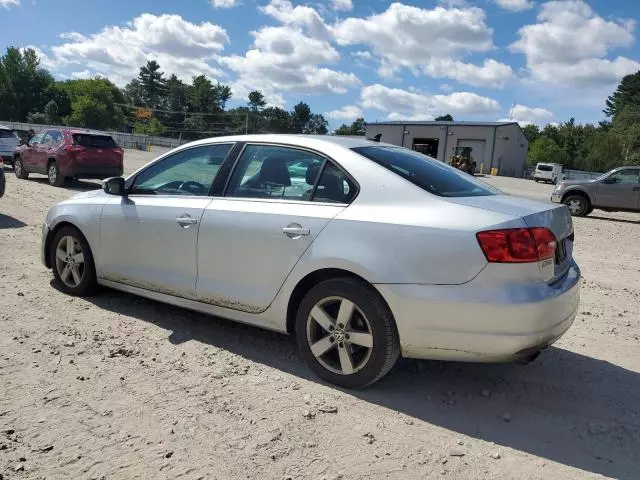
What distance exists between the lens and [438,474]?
261cm

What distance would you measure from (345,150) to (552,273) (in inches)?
61.2

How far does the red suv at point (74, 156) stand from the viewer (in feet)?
47.5

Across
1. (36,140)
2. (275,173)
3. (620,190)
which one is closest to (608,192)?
(620,190)

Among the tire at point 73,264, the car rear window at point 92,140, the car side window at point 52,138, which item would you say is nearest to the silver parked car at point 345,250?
the tire at point 73,264

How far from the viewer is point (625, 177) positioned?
53.6 ft

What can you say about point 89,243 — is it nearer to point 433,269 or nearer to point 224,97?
point 433,269

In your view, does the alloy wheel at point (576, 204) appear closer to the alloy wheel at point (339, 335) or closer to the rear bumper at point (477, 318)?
the rear bumper at point (477, 318)

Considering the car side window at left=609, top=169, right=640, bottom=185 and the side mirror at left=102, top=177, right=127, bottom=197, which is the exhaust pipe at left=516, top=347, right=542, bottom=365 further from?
the car side window at left=609, top=169, right=640, bottom=185

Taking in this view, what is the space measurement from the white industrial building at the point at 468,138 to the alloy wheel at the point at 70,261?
2081 inches

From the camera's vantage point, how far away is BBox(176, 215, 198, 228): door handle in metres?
3.98

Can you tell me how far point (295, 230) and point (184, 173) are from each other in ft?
4.74

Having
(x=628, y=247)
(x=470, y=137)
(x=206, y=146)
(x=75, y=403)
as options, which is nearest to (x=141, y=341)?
(x=75, y=403)

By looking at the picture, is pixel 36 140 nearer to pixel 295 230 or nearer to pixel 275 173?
pixel 275 173

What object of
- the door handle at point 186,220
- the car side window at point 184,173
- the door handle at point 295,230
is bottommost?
the door handle at point 186,220
